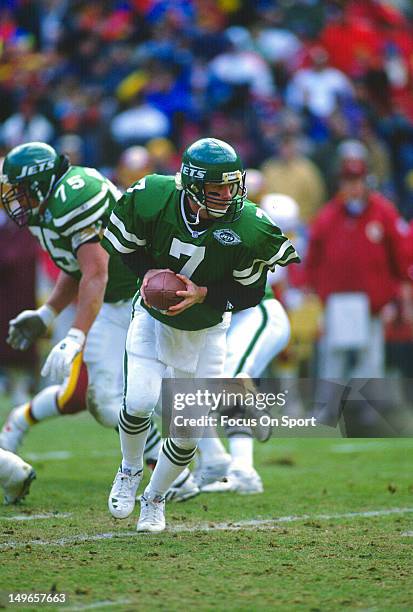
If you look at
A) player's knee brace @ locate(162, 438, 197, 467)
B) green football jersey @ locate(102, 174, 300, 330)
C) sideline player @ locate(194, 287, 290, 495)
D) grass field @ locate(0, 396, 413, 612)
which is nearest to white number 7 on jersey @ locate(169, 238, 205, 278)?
green football jersey @ locate(102, 174, 300, 330)

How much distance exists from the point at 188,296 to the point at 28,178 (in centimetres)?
135

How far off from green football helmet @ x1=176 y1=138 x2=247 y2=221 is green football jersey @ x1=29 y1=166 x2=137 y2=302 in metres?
1.01

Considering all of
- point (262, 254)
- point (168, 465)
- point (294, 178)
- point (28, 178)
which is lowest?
point (294, 178)

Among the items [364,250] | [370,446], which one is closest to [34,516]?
[370,446]

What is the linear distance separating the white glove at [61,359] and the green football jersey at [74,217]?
20.3 inches

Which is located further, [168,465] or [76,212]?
[76,212]

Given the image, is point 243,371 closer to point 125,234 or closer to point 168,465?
point 168,465

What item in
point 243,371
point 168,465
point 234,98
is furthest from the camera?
point 234,98

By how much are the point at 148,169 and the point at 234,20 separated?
168 inches

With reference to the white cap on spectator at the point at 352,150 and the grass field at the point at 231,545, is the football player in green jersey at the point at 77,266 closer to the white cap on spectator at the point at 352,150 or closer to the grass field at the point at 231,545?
the grass field at the point at 231,545

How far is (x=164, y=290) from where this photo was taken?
4.27 meters

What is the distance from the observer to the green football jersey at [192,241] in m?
4.33

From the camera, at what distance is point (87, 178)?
5402 mm

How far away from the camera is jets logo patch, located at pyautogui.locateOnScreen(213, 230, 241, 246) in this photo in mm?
4293
